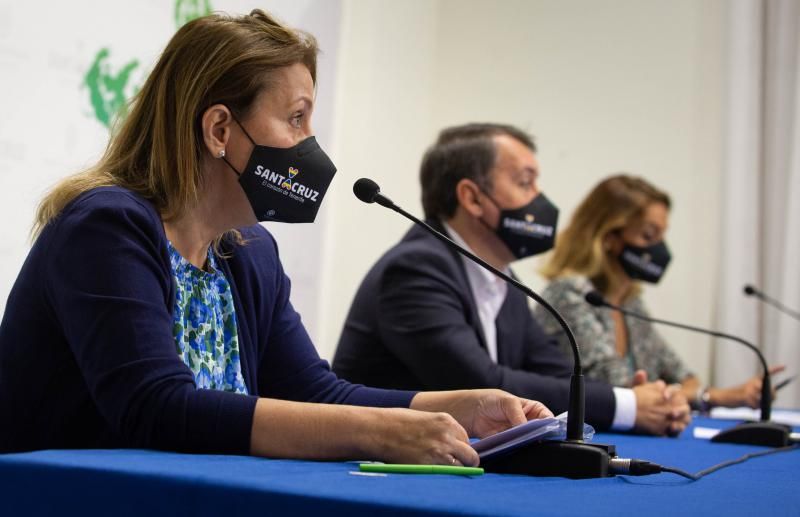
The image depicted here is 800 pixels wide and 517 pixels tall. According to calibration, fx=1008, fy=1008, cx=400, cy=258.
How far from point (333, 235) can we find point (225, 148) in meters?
2.08

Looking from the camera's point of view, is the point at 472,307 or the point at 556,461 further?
the point at 472,307

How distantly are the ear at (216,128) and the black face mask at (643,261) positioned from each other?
7.85 ft

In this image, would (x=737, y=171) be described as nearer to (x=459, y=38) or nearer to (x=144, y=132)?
(x=459, y=38)

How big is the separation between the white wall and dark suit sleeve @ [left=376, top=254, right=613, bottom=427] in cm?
166

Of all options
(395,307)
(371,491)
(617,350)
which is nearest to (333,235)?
(617,350)

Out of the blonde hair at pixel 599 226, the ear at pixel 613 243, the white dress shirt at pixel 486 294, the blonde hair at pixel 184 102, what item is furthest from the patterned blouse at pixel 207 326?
the ear at pixel 613 243

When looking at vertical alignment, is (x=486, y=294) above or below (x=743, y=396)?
above

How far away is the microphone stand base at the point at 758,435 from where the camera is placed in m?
2.06

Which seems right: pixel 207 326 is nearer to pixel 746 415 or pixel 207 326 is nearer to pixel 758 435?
pixel 758 435

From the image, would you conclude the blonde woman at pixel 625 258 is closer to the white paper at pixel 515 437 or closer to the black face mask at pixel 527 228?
the black face mask at pixel 527 228

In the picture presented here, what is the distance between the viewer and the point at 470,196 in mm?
2730

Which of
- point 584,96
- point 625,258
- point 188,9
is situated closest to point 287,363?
point 188,9

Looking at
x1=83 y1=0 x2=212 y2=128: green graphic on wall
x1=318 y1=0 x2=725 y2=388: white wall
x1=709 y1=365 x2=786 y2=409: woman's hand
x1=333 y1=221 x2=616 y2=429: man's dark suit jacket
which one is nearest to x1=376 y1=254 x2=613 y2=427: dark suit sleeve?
x1=333 y1=221 x2=616 y2=429: man's dark suit jacket

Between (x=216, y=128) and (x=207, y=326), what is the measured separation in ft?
1.03
